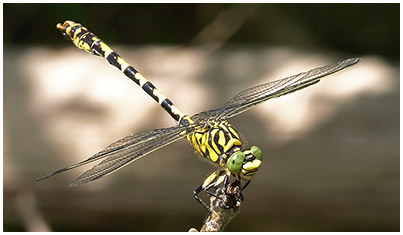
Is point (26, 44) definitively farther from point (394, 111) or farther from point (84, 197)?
point (394, 111)

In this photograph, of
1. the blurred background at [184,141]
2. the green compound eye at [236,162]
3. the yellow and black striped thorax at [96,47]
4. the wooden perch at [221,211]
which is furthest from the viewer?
the blurred background at [184,141]

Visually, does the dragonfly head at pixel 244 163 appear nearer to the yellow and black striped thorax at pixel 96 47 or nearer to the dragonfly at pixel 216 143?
the dragonfly at pixel 216 143

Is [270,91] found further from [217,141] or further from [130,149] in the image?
[130,149]

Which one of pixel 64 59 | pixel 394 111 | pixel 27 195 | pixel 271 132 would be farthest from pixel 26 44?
pixel 394 111

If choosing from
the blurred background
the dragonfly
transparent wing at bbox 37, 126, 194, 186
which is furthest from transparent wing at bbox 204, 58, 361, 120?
the blurred background

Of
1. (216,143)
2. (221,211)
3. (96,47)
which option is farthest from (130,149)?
(96,47)

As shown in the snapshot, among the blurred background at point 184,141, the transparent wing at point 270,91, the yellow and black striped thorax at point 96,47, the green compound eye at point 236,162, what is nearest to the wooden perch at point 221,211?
the green compound eye at point 236,162
